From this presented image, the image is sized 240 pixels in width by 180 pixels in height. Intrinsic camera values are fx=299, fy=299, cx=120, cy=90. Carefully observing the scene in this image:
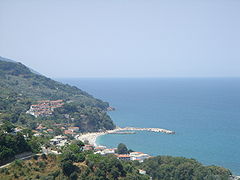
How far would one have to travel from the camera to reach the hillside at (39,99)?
197 feet

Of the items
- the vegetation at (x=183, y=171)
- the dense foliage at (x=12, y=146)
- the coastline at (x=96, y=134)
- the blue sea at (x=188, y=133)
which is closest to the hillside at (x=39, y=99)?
the coastline at (x=96, y=134)

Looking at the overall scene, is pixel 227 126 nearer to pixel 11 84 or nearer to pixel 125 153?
pixel 125 153

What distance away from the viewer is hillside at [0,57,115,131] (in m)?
60.0

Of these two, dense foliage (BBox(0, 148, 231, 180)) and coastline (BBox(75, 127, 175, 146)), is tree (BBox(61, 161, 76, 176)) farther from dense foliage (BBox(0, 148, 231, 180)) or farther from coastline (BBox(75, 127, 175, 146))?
coastline (BBox(75, 127, 175, 146))

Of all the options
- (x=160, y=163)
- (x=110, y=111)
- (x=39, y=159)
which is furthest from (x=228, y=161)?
(x=110, y=111)

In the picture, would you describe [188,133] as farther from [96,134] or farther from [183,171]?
[183,171]

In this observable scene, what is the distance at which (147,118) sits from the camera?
3241 inches

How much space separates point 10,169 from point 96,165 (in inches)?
267

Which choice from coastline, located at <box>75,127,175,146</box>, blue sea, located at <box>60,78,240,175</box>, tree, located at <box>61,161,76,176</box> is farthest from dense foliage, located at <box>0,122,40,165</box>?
coastline, located at <box>75,127,175,146</box>

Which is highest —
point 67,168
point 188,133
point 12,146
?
point 12,146

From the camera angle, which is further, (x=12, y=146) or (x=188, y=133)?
(x=188, y=133)

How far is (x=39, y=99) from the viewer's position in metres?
82.5

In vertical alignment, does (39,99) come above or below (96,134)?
above

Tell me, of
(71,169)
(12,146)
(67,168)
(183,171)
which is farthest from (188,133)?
(12,146)
